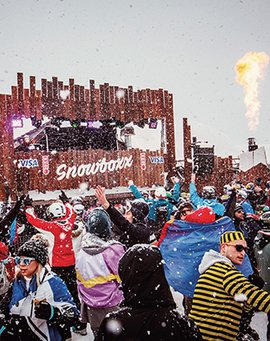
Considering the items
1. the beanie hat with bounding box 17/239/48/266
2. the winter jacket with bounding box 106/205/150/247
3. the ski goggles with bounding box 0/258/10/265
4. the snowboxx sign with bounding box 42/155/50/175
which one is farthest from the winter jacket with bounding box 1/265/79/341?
the snowboxx sign with bounding box 42/155/50/175

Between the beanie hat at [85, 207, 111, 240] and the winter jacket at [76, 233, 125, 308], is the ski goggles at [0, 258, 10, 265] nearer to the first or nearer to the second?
the winter jacket at [76, 233, 125, 308]

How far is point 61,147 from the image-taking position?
19406mm

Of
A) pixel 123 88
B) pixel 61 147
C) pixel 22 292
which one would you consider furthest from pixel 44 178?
pixel 22 292

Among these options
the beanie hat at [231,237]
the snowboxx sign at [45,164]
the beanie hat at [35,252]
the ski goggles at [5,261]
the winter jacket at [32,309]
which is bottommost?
the winter jacket at [32,309]

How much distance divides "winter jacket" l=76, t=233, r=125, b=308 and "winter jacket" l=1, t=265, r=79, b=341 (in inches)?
23.4

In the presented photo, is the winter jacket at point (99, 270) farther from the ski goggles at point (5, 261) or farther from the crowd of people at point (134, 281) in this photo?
the ski goggles at point (5, 261)

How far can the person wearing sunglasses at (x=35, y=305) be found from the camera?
2.99 m

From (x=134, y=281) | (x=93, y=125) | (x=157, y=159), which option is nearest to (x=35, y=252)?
(x=134, y=281)

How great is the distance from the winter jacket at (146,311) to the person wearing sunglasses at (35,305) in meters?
1.08

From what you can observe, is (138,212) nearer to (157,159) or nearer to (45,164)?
(45,164)

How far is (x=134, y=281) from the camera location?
6.61 feet

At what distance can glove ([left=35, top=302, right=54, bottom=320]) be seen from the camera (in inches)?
113

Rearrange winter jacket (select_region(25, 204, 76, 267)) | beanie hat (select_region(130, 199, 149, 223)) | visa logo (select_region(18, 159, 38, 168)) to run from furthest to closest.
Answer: visa logo (select_region(18, 159, 38, 168)), winter jacket (select_region(25, 204, 76, 267)), beanie hat (select_region(130, 199, 149, 223))

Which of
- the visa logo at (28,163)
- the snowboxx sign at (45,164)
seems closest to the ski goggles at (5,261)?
the visa logo at (28,163)
